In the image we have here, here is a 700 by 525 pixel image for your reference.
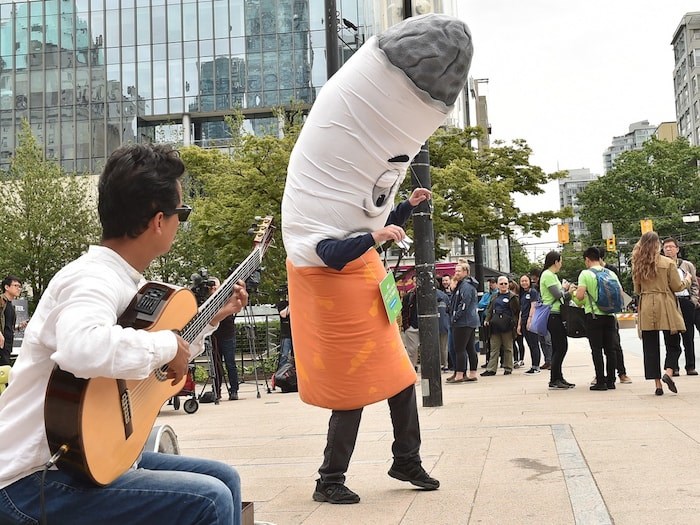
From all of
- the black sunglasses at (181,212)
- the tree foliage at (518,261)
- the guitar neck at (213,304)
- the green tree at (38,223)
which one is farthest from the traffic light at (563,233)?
the tree foliage at (518,261)

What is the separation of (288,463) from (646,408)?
3.93 metres

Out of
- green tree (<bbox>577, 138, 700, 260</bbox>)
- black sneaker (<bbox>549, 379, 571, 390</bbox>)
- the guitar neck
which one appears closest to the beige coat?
black sneaker (<bbox>549, 379, 571, 390</bbox>)

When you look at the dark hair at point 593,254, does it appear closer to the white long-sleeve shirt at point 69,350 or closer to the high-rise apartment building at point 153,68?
the white long-sleeve shirt at point 69,350

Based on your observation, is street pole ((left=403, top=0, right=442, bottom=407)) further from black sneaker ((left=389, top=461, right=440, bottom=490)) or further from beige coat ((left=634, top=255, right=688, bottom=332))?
black sneaker ((left=389, top=461, right=440, bottom=490))

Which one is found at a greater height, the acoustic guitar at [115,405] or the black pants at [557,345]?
the acoustic guitar at [115,405]

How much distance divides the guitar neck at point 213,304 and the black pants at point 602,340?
→ 7892 mm

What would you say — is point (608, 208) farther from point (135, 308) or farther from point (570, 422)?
point (135, 308)

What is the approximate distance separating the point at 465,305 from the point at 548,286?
179 centimetres

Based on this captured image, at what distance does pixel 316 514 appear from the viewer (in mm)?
4719

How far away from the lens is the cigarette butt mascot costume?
195 inches

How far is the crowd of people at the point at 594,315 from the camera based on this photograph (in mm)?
9734

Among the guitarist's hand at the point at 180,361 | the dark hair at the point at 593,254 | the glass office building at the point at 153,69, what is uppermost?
the glass office building at the point at 153,69

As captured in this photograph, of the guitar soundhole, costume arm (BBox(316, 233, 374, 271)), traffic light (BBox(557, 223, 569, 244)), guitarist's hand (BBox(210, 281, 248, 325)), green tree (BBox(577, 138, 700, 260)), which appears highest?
green tree (BBox(577, 138, 700, 260))

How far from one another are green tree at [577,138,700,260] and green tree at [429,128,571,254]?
41.4m
